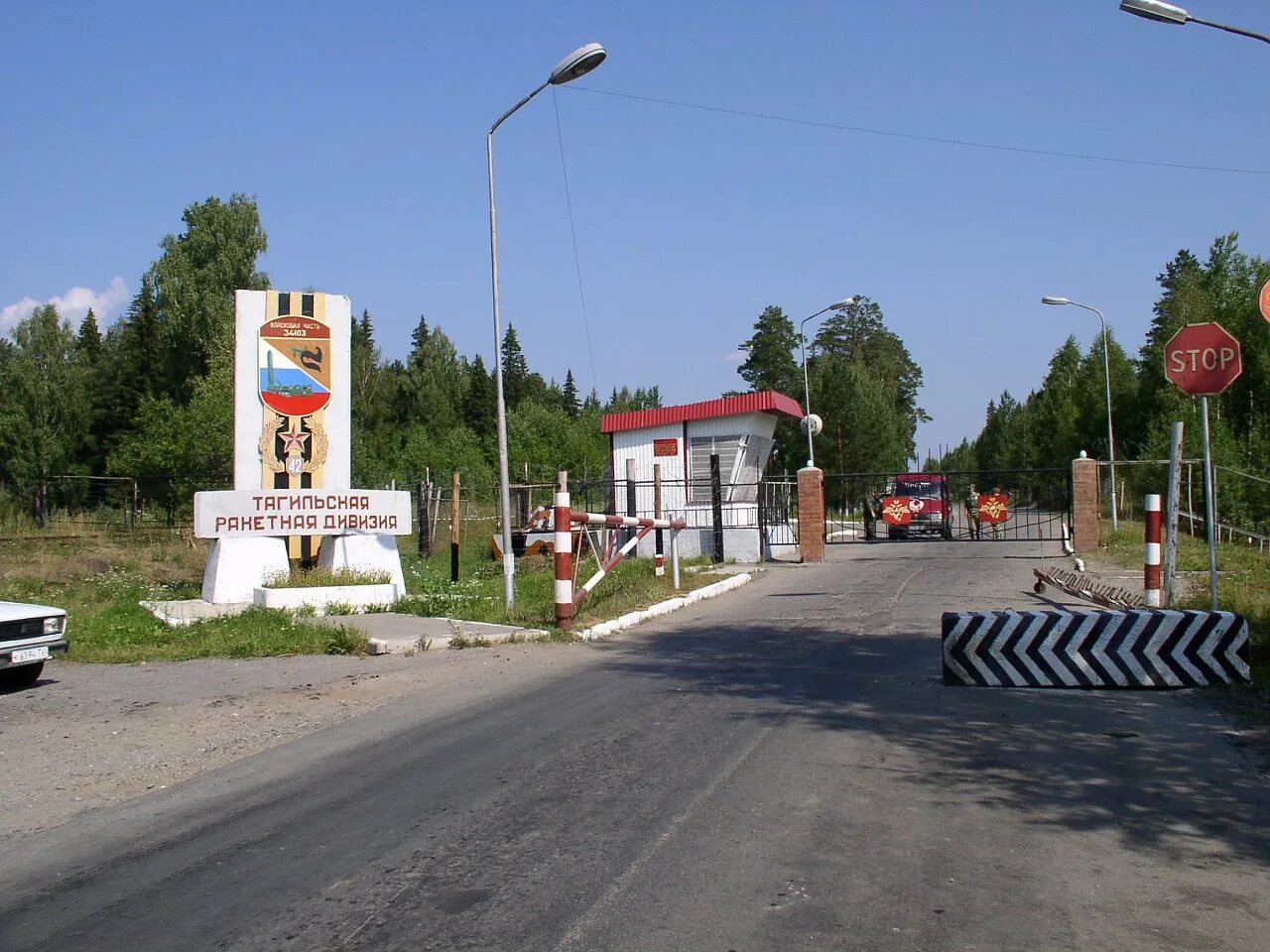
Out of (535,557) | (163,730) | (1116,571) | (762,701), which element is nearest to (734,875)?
(762,701)

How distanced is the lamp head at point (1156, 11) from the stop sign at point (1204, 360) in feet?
11.4

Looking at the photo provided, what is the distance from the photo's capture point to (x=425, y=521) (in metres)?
28.3

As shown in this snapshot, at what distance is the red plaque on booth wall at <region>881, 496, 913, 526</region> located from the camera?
123ft

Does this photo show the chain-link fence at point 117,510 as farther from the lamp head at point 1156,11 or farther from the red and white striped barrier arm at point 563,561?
the lamp head at point 1156,11

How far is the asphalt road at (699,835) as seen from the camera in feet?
14.4

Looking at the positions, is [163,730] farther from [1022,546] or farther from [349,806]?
[1022,546]

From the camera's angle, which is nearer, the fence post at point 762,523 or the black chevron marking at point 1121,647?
the black chevron marking at point 1121,647

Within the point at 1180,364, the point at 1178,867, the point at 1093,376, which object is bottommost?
the point at 1178,867

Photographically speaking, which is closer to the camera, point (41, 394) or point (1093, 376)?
point (1093, 376)

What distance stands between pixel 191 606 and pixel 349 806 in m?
11.7

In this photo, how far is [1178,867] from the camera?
5031 mm

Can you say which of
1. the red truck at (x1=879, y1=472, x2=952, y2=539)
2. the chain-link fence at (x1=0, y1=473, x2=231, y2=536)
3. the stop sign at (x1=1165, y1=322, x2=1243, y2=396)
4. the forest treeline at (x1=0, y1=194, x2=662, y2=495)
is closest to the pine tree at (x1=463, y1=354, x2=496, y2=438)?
the forest treeline at (x1=0, y1=194, x2=662, y2=495)

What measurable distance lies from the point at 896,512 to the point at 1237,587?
22495 millimetres

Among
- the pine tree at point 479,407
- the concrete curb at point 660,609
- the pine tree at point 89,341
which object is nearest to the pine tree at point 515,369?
the pine tree at point 479,407
